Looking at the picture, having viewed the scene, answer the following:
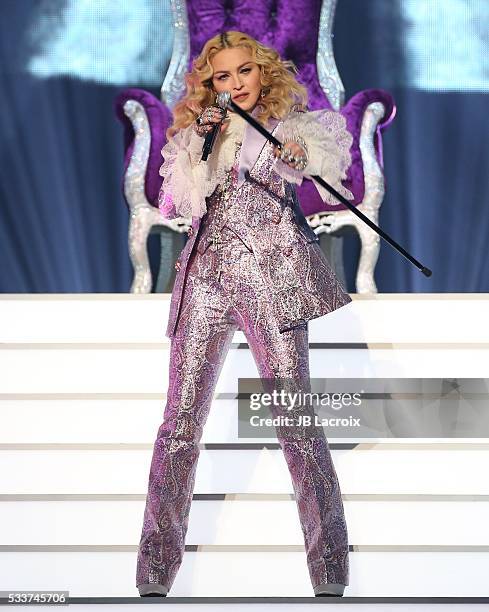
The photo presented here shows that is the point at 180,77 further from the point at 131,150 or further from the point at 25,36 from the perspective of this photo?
the point at 25,36

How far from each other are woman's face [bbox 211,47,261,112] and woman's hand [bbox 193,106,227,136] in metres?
0.11

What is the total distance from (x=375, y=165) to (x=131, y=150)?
865mm

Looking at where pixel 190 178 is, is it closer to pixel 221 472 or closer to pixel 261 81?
pixel 261 81

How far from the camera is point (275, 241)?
7.18ft

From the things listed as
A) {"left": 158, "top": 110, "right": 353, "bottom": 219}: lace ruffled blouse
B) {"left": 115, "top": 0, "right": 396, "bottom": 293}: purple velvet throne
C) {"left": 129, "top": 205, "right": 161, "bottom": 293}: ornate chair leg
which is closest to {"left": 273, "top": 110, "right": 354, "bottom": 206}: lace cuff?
{"left": 158, "top": 110, "right": 353, "bottom": 219}: lace ruffled blouse

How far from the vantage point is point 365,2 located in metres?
4.42

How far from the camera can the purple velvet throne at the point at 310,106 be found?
11.5 ft

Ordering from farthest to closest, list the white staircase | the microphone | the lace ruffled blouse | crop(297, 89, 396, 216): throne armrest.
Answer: crop(297, 89, 396, 216): throne armrest < the white staircase < the lace ruffled blouse < the microphone

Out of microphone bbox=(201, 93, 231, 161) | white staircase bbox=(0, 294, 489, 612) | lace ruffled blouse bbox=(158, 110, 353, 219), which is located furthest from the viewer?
white staircase bbox=(0, 294, 489, 612)

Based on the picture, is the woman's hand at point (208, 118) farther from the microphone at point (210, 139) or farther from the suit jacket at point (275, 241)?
the suit jacket at point (275, 241)

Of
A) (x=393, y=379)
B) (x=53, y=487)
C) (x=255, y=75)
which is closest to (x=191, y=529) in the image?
(x=53, y=487)

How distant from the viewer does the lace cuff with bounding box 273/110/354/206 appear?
7.18 feet

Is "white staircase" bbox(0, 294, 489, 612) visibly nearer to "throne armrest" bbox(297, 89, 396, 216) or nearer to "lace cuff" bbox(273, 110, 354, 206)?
"lace cuff" bbox(273, 110, 354, 206)

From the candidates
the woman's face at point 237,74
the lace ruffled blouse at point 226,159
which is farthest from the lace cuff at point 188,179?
the woman's face at point 237,74
